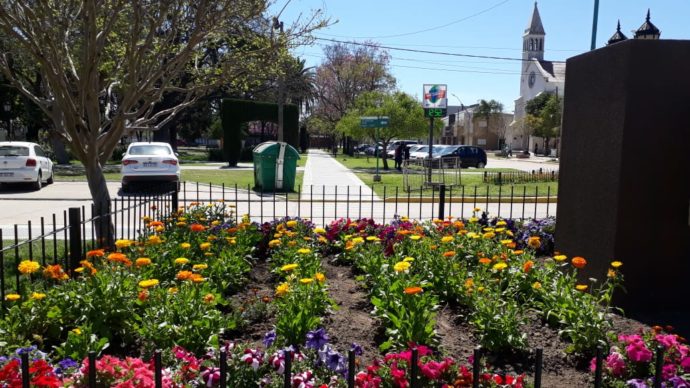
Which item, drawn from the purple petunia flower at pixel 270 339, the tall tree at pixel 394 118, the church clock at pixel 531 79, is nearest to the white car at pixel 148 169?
the purple petunia flower at pixel 270 339

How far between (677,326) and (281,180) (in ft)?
45.0

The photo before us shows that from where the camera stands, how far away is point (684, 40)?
5.18m

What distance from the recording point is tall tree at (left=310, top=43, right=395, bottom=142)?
53000 mm

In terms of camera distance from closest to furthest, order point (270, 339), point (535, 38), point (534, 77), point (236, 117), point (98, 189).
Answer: point (270, 339)
point (98, 189)
point (236, 117)
point (534, 77)
point (535, 38)

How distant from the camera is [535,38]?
351 ft

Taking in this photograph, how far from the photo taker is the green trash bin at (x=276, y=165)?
57.2 ft

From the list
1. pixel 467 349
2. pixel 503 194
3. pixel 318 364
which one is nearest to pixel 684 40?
pixel 467 349

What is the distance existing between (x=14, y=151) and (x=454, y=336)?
683 inches

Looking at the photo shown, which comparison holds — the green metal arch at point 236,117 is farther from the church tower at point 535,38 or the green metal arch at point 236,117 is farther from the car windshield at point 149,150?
the church tower at point 535,38

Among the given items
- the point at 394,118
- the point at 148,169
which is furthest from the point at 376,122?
the point at 148,169

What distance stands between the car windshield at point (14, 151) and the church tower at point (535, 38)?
332 feet

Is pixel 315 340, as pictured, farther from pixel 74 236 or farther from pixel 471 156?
pixel 471 156

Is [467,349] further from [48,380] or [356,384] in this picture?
[48,380]

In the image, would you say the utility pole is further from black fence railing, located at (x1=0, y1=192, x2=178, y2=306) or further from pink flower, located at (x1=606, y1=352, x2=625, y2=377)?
pink flower, located at (x1=606, y1=352, x2=625, y2=377)
